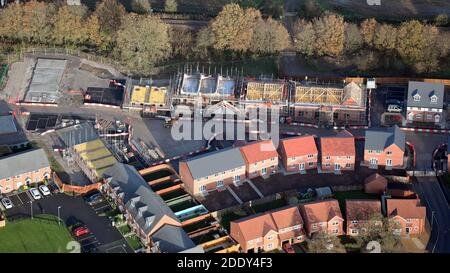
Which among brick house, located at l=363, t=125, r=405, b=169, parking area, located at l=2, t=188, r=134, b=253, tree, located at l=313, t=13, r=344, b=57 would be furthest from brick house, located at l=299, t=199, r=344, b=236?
tree, located at l=313, t=13, r=344, b=57

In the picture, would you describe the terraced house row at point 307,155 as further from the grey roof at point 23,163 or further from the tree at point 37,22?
the tree at point 37,22

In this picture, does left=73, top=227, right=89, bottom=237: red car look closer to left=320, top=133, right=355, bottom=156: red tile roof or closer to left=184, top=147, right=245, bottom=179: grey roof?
left=184, top=147, right=245, bottom=179: grey roof

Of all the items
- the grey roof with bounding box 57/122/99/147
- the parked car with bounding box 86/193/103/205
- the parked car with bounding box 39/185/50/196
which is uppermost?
the grey roof with bounding box 57/122/99/147

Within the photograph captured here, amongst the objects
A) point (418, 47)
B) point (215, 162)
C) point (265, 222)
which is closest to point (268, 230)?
point (265, 222)

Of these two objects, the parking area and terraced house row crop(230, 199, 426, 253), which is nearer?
terraced house row crop(230, 199, 426, 253)

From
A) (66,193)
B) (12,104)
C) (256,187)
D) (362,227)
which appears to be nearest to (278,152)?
(256,187)

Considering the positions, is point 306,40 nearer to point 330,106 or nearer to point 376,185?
point 330,106
